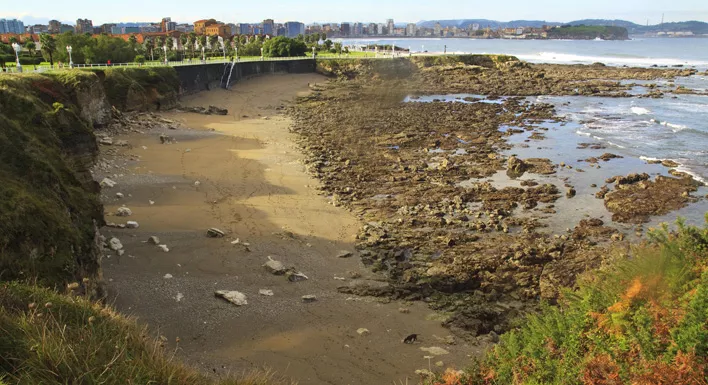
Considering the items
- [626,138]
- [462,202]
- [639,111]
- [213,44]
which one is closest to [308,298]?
[462,202]

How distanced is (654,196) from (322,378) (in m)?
18.7

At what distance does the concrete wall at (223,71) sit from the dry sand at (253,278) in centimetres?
2563

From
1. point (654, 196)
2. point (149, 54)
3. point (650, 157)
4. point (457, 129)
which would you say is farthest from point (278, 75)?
point (654, 196)

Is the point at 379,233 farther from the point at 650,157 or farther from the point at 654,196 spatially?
the point at 650,157

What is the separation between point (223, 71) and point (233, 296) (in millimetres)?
49660

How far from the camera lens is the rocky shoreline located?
14.5m

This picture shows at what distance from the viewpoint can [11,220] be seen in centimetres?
963

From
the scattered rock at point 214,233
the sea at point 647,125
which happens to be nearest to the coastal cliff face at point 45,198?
the scattered rock at point 214,233

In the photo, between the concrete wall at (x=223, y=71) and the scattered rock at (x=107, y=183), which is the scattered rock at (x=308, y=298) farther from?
the concrete wall at (x=223, y=71)

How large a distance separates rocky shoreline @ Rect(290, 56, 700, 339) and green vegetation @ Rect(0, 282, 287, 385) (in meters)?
8.02

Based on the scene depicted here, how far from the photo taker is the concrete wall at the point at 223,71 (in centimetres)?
5075

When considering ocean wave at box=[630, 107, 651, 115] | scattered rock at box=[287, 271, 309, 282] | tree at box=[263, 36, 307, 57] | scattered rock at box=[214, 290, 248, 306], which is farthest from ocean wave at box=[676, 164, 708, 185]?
tree at box=[263, 36, 307, 57]

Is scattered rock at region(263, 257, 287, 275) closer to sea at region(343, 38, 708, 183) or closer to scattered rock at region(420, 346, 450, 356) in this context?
scattered rock at region(420, 346, 450, 356)

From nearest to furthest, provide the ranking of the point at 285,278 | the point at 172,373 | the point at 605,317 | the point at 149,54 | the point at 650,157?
the point at 172,373 < the point at 605,317 < the point at 285,278 < the point at 650,157 < the point at 149,54
